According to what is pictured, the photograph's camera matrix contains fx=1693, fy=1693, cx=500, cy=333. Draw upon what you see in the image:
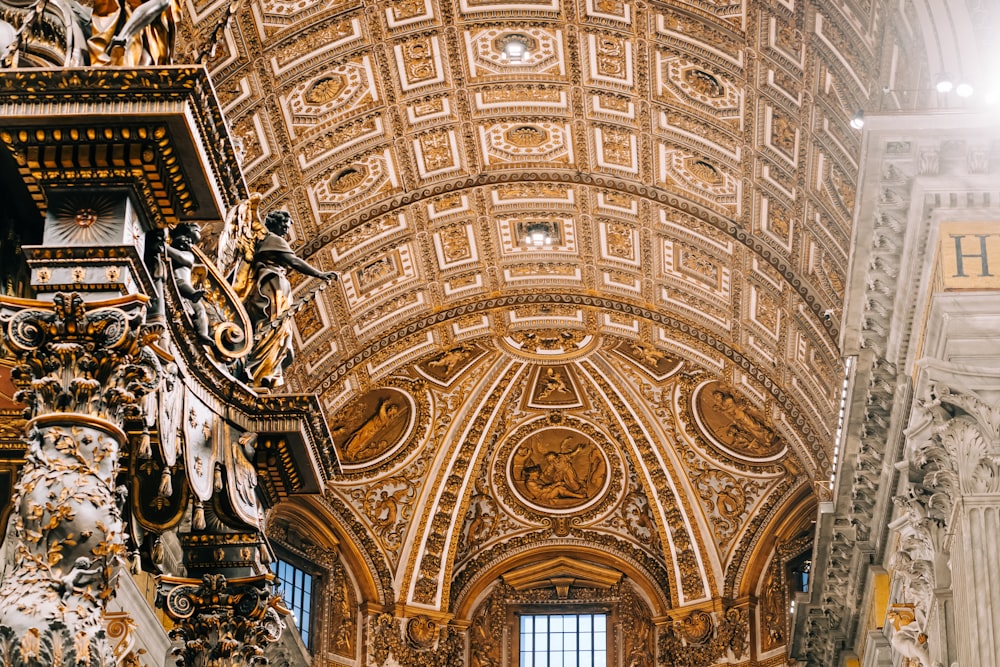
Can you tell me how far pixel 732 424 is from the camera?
90.2 feet

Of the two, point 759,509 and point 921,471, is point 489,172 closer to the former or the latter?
point 759,509

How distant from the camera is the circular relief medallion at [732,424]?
2700 centimetres

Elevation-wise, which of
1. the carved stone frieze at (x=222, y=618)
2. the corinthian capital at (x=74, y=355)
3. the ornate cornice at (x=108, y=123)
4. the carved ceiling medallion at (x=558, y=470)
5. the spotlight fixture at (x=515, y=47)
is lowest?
the carved stone frieze at (x=222, y=618)

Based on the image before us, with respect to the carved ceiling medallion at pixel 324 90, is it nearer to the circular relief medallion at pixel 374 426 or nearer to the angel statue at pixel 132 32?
the circular relief medallion at pixel 374 426

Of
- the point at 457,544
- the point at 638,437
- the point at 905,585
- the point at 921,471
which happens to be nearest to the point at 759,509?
the point at 638,437

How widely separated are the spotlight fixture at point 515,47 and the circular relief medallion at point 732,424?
25.1 feet

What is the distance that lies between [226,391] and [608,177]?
13.4 metres

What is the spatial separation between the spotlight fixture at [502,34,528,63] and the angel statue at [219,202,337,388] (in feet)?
33.4

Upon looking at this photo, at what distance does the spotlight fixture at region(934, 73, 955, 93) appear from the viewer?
12719mm

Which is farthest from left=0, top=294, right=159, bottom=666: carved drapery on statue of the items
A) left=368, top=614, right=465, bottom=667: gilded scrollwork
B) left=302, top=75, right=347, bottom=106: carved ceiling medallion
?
left=368, top=614, right=465, bottom=667: gilded scrollwork

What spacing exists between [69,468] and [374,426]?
20.0 metres

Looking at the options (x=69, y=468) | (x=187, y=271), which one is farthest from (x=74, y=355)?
(x=187, y=271)

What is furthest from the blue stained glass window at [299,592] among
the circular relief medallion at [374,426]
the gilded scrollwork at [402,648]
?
the circular relief medallion at [374,426]

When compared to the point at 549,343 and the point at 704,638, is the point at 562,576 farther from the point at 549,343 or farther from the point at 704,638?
the point at 549,343
